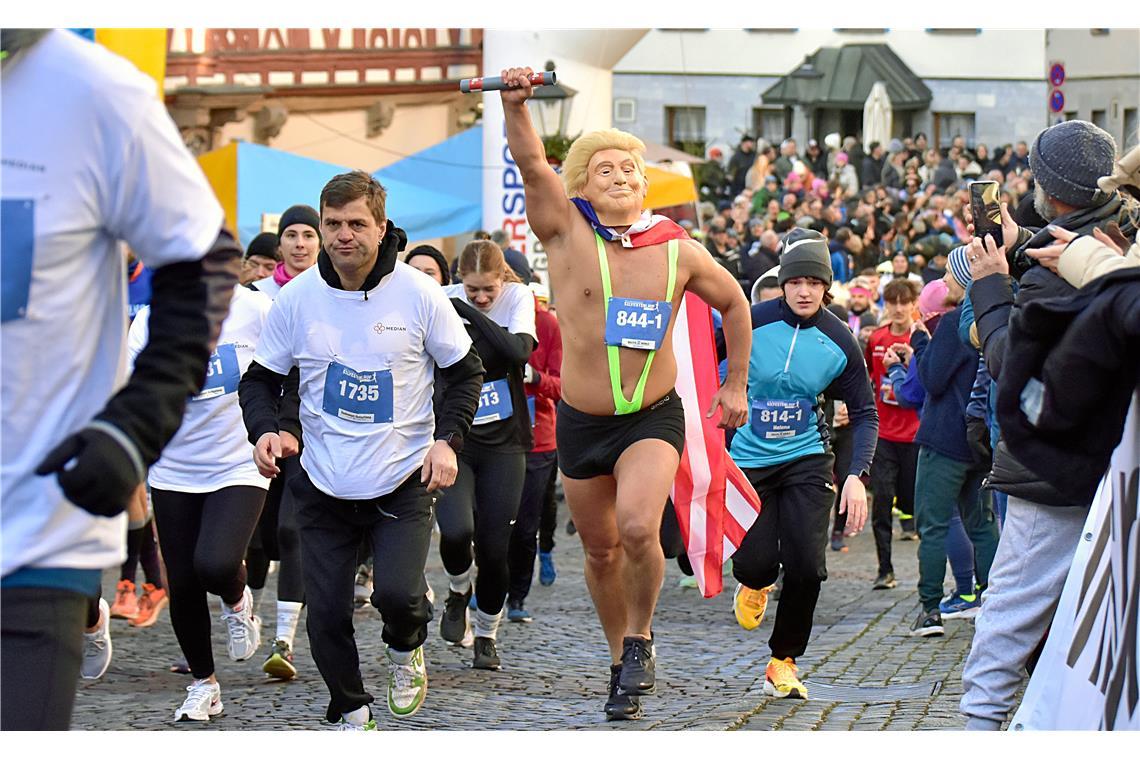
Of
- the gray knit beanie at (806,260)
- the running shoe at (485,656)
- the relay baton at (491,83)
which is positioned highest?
the relay baton at (491,83)

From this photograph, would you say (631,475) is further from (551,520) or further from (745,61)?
(745,61)

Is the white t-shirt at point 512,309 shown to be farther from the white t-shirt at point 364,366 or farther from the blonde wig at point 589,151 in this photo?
the white t-shirt at point 364,366

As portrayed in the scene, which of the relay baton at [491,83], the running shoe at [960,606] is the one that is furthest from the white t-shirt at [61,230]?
the running shoe at [960,606]

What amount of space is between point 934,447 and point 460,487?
107 inches

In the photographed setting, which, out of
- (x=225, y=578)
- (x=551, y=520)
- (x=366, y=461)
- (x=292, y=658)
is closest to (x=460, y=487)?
(x=292, y=658)

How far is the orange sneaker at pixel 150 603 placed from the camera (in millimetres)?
9875

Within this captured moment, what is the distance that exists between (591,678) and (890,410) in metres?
4.37

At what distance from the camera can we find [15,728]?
136 inches

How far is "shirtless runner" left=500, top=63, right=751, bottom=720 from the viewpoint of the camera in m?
6.67

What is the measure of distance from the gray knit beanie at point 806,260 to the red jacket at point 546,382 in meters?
2.50

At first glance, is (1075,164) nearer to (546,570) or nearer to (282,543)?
(282,543)

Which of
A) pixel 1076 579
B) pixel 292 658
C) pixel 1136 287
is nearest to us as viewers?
pixel 1136 287

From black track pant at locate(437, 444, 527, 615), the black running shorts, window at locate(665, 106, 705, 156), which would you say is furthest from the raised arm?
window at locate(665, 106, 705, 156)

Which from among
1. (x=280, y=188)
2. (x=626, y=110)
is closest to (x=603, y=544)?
(x=280, y=188)
